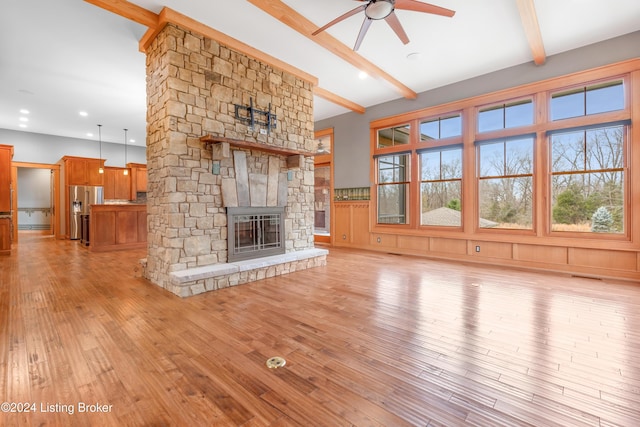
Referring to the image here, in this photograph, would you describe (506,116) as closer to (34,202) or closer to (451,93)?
(451,93)

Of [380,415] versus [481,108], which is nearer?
[380,415]

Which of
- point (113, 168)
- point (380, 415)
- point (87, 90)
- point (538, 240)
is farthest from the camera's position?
point (113, 168)

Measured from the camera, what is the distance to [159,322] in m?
2.56

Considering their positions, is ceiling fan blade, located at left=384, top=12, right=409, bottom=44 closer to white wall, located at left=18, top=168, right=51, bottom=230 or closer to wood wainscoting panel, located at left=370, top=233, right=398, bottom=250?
wood wainscoting panel, located at left=370, top=233, right=398, bottom=250

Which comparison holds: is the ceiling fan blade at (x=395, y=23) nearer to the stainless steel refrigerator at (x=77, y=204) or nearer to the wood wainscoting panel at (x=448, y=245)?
the wood wainscoting panel at (x=448, y=245)

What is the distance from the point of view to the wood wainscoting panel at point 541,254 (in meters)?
4.49

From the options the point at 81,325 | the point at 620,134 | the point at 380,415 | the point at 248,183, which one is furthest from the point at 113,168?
the point at 620,134

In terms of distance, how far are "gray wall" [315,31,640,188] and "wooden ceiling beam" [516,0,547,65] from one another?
266mm

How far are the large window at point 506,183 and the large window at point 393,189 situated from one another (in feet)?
4.83

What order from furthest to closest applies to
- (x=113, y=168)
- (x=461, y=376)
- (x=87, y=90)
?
(x=113, y=168) → (x=87, y=90) → (x=461, y=376)

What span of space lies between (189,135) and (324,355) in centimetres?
309

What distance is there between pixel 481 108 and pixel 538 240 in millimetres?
2548

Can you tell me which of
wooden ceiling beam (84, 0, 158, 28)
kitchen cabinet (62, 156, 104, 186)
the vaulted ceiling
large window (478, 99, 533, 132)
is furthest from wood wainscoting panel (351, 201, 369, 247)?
kitchen cabinet (62, 156, 104, 186)

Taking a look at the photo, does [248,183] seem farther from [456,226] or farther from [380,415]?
[456,226]
